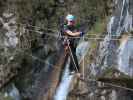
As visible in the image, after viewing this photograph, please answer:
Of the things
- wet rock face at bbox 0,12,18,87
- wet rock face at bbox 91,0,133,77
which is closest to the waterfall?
wet rock face at bbox 91,0,133,77

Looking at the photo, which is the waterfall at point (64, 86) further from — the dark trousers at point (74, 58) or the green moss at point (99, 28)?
the green moss at point (99, 28)

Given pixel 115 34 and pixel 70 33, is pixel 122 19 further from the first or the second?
pixel 70 33

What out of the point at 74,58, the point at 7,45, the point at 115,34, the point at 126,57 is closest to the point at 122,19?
the point at 115,34

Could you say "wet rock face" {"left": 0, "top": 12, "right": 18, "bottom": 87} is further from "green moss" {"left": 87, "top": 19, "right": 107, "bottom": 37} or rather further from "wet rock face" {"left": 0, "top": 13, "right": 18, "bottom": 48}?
"green moss" {"left": 87, "top": 19, "right": 107, "bottom": 37}

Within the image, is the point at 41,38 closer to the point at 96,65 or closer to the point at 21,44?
the point at 21,44

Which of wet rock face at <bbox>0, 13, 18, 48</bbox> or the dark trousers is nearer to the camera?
the dark trousers

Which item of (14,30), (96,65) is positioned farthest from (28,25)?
(96,65)

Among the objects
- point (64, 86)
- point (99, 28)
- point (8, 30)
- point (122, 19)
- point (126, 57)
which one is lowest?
point (64, 86)

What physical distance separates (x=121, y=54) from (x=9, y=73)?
3308 mm

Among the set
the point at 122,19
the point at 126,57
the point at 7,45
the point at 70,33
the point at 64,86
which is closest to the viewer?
the point at 126,57

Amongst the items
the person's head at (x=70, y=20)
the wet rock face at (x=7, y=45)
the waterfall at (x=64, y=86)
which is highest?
the person's head at (x=70, y=20)

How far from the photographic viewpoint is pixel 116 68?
32.2ft

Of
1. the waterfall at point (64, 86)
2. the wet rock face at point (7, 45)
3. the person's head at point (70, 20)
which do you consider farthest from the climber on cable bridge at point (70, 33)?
the wet rock face at point (7, 45)

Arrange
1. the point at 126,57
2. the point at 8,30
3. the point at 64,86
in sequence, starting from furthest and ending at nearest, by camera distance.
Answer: the point at 8,30
the point at 64,86
the point at 126,57
